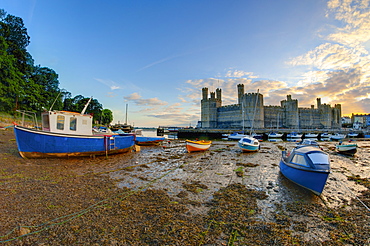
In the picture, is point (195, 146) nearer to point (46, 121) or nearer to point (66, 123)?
point (66, 123)

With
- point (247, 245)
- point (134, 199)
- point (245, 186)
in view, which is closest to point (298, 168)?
point (245, 186)

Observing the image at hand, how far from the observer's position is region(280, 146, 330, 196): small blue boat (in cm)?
680

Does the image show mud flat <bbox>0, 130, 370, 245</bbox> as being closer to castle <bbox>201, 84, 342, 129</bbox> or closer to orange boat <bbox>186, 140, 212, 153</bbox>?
orange boat <bbox>186, 140, 212, 153</bbox>

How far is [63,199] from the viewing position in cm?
559

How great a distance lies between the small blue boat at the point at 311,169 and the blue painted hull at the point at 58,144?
13681 mm

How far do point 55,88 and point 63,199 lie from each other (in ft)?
240

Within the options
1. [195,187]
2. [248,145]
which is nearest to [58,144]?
[195,187]

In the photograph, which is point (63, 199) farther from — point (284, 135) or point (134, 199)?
point (284, 135)

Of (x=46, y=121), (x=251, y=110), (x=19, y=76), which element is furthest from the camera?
(x=251, y=110)

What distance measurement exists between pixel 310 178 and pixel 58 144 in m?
15.2

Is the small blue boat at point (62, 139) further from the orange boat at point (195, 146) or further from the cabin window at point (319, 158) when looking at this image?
the cabin window at point (319, 158)

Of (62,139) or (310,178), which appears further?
(62,139)

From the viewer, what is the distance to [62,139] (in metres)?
12.1

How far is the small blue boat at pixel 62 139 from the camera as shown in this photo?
36.4 feet
